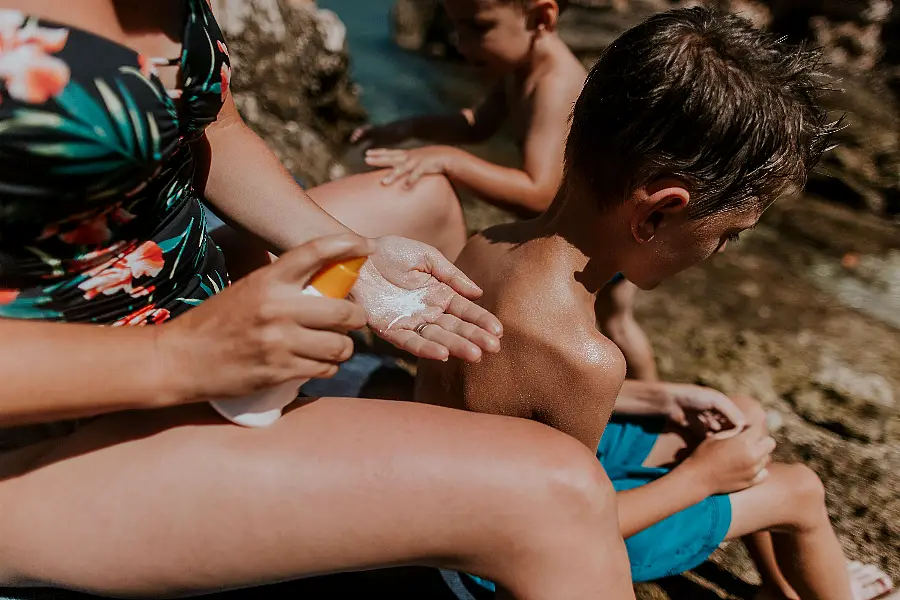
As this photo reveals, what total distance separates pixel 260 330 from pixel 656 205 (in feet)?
2.88

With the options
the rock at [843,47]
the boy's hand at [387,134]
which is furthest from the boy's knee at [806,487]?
the boy's hand at [387,134]

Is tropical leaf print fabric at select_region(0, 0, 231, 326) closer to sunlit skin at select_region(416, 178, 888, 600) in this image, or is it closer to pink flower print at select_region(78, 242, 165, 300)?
pink flower print at select_region(78, 242, 165, 300)

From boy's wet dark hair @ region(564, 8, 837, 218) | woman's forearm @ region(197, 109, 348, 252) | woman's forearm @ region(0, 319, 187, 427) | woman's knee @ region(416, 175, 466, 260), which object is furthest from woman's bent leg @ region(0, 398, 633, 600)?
woman's knee @ region(416, 175, 466, 260)

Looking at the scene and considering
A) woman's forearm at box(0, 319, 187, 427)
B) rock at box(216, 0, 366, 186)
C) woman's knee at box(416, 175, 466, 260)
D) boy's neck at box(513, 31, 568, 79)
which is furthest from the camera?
rock at box(216, 0, 366, 186)

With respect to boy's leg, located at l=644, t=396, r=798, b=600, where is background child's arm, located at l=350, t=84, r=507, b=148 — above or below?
above

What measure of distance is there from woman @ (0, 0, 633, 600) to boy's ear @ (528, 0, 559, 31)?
5.52 feet

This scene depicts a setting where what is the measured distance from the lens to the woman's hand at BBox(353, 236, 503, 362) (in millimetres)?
1337

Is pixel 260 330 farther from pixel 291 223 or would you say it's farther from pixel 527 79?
pixel 527 79

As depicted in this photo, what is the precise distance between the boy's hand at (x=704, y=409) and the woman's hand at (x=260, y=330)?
1169 millimetres

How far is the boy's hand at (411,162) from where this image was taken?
2.17 meters

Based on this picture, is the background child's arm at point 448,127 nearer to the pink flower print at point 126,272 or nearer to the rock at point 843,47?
the rock at point 843,47

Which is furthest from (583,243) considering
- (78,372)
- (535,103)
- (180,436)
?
(535,103)

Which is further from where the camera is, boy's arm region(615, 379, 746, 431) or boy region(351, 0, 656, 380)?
boy region(351, 0, 656, 380)

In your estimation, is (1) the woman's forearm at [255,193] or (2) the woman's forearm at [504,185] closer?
(1) the woman's forearm at [255,193]
